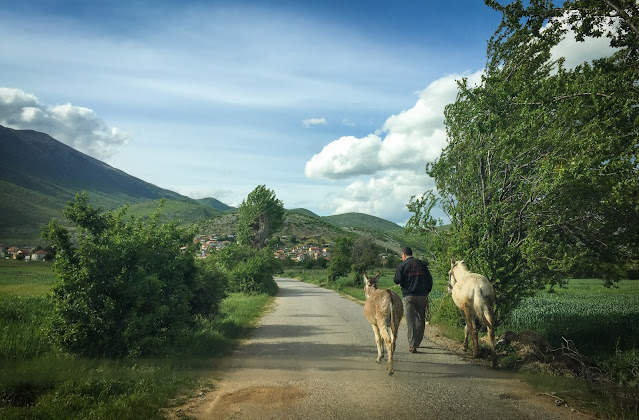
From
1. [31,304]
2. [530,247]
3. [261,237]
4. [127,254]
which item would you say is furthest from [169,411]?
[261,237]

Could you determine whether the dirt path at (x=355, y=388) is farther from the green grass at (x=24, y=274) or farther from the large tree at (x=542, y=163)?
the green grass at (x=24, y=274)

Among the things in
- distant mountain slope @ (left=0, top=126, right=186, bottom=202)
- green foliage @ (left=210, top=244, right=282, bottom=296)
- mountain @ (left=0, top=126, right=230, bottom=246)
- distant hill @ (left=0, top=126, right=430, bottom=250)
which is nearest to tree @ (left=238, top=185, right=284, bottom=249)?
distant hill @ (left=0, top=126, right=430, bottom=250)

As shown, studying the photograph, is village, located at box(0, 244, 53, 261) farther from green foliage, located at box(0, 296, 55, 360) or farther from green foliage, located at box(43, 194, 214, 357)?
green foliage, located at box(43, 194, 214, 357)

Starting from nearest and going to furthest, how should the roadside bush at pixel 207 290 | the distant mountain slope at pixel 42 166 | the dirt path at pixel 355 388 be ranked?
the dirt path at pixel 355 388, the roadside bush at pixel 207 290, the distant mountain slope at pixel 42 166

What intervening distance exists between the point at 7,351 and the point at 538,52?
15.8 metres

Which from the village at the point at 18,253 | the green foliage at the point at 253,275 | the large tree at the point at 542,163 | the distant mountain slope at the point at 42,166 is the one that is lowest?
the village at the point at 18,253

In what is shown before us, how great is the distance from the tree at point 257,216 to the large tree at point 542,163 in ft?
148

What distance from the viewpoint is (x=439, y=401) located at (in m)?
5.89

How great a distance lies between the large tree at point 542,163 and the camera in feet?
27.2

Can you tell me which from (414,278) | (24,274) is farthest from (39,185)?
(414,278)

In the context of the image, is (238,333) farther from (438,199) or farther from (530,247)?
(530,247)

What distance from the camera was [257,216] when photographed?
55.8m

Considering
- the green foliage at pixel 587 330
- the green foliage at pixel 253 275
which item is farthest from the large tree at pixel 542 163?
the green foliage at pixel 253 275

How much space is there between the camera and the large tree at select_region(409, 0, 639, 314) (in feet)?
27.2
